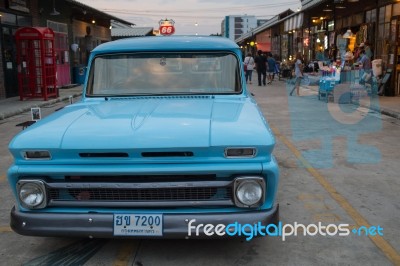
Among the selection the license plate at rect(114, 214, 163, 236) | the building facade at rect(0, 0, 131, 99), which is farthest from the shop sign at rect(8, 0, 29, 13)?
the license plate at rect(114, 214, 163, 236)

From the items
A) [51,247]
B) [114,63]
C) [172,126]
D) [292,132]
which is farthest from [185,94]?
[292,132]

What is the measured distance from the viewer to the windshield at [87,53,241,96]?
494 centimetres

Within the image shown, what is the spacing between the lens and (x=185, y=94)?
191 inches

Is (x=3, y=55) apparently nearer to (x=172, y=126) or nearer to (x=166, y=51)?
(x=166, y=51)

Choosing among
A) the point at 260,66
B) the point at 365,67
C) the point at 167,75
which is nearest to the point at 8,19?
the point at 260,66

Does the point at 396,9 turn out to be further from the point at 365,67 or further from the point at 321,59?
the point at 321,59

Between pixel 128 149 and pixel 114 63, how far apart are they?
204 centimetres

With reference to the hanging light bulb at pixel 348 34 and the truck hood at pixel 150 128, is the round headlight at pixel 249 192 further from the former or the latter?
the hanging light bulb at pixel 348 34

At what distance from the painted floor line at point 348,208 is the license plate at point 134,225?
2118mm

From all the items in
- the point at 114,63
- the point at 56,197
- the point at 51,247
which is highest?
the point at 114,63

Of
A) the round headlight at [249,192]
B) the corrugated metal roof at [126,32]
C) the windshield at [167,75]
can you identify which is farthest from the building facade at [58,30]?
the round headlight at [249,192]

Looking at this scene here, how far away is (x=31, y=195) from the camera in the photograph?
3469 millimetres

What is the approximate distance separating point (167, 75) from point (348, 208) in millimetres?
2572

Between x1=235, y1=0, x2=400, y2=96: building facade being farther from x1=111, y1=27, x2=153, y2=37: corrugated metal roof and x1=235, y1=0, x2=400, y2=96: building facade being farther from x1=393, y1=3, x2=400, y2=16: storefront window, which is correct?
x1=111, y1=27, x2=153, y2=37: corrugated metal roof
